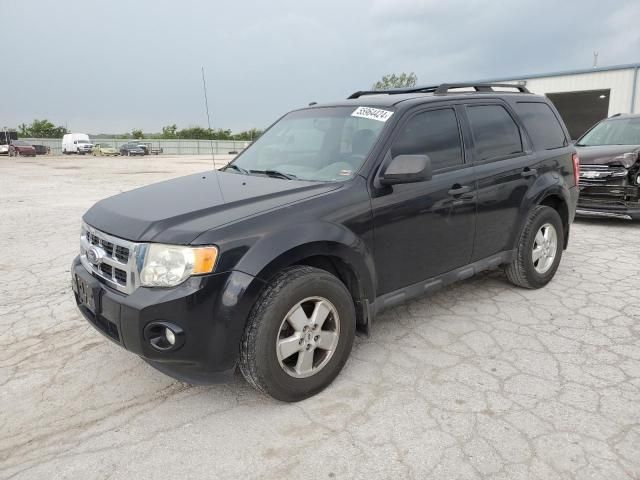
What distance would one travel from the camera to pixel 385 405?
2732 millimetres

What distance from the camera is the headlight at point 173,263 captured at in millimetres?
2387

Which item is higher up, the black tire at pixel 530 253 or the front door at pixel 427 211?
the front door at pixel 427 211

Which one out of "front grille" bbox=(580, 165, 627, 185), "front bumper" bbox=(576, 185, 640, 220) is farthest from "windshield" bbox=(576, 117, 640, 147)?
"front bumper" bbox=(576, 185, 640, 220)

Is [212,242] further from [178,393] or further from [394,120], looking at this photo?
[394,120]

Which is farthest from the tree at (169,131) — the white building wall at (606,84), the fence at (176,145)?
the white building wall at (606,84)

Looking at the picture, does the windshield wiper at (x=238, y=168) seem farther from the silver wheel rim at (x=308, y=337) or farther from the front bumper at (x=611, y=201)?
the front bumper at (x=611, y=201)

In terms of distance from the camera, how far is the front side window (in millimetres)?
3322

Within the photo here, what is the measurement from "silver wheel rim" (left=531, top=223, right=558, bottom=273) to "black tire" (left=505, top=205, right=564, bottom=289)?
0.11 ft

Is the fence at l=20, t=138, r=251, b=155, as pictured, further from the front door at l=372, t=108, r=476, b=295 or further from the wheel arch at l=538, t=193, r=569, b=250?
the front door at l=372, t=108, r=476, b=295

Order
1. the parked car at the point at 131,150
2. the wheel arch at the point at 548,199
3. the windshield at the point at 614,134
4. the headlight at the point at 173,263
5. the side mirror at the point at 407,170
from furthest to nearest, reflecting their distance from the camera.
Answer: the parked car at the point at 131,150
the windshield at the point at 614,134
the wheel arch at the point at 548,199
the side mirror at the point at 407,170
the headlight at the point at 173,263

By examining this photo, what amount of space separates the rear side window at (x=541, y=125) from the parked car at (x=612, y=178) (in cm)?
307

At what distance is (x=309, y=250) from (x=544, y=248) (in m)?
2.80

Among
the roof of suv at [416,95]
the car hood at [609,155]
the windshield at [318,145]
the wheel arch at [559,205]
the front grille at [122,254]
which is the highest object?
the roof of suv at [416,95]

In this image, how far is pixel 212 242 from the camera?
7.88 feet
